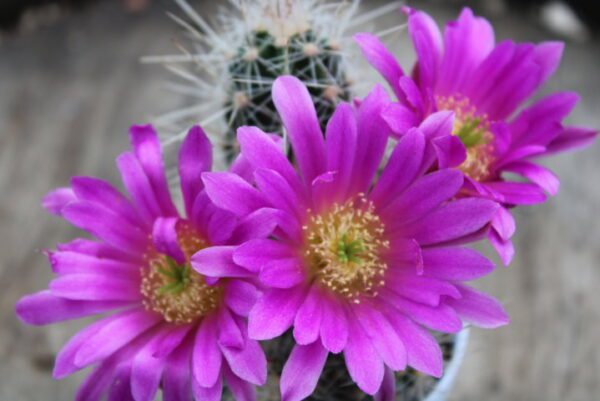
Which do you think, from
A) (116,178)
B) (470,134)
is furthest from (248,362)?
(116,178)

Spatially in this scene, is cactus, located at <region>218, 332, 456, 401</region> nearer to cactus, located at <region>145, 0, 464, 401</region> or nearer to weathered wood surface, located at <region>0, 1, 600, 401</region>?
cactus, located at <region>145, 0, 464, 401</region>

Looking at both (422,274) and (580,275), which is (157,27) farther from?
(422,274)

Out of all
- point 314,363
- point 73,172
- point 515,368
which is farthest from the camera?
point 73,172

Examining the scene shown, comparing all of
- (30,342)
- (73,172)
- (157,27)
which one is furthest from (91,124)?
(30,342)

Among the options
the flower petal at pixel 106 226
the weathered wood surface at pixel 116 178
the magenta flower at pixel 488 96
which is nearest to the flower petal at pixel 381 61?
the magenta flower at pixel 488 96

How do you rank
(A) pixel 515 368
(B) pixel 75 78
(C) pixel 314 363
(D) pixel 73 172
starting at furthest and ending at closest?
(B) pixel 75 78 → (D) pixel 73 172 → (A) pixel 515 368 → (C) pixel 314 363

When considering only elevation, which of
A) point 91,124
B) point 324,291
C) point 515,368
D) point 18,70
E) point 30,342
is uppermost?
point 18,70

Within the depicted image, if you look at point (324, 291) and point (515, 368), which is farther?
point (515, 368)

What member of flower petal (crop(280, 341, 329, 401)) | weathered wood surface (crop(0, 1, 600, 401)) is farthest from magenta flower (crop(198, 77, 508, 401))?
weathered wood surface (crop(0, 1, 600, 401))
